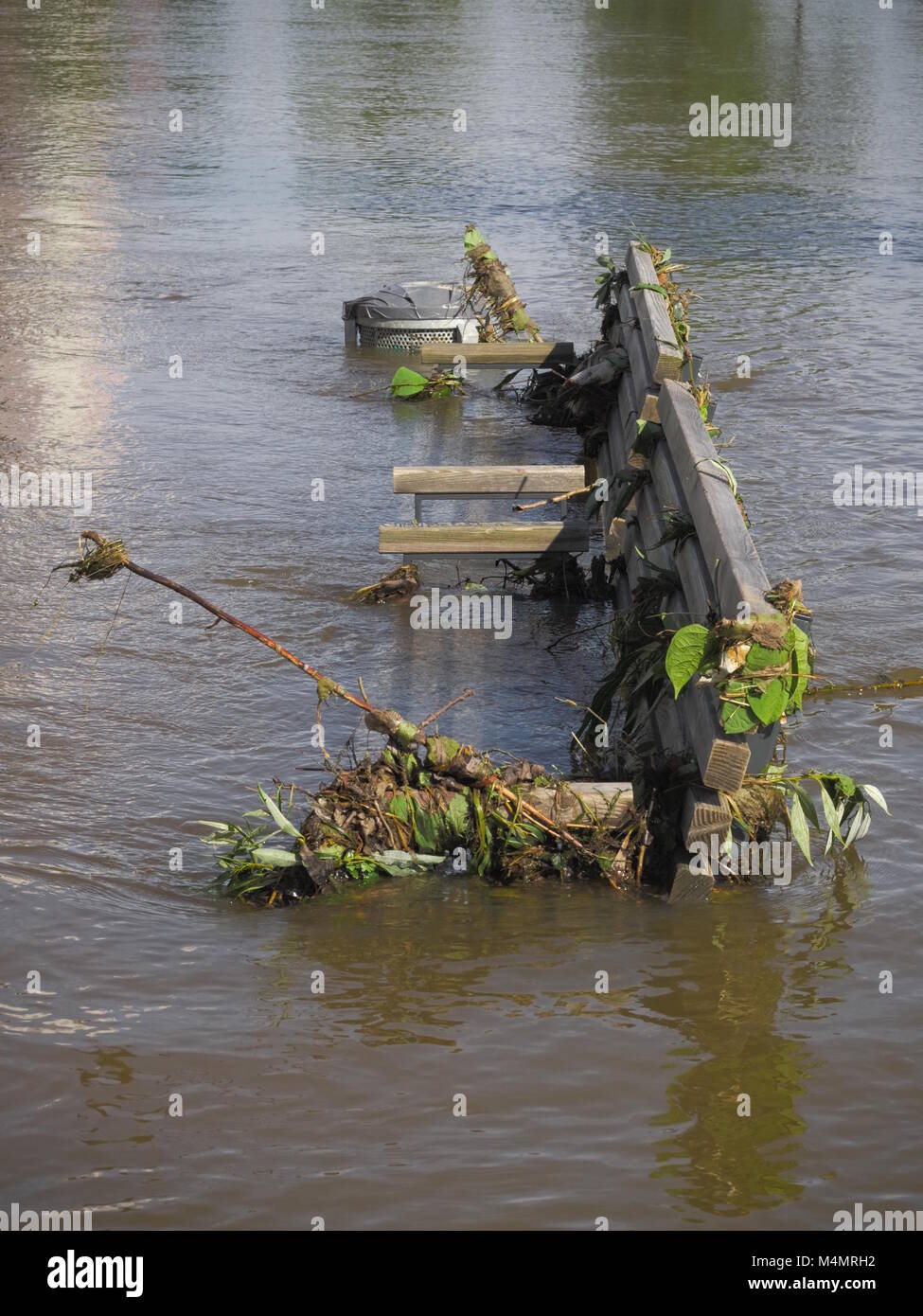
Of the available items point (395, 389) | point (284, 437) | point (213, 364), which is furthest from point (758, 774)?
point (213, 364)

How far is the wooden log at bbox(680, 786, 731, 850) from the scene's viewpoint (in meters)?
5.12

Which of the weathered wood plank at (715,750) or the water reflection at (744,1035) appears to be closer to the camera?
the water reflection at (744,1035)

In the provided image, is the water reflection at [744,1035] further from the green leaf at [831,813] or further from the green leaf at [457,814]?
the green leaf at [457,814]

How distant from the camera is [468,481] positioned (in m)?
8.78

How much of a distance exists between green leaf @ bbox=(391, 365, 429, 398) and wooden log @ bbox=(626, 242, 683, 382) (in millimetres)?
1979

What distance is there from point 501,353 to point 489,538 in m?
4.32

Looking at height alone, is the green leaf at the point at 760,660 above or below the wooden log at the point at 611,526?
below

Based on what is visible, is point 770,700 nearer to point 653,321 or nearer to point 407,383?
point 653,321

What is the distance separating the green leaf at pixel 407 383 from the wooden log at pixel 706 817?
7.53 metres

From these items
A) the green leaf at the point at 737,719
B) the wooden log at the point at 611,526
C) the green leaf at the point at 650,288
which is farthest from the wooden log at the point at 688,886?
the green leaf at the point at 650,288

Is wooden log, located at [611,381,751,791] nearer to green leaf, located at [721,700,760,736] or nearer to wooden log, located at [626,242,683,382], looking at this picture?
green leaf, located at [721,700,760,736]

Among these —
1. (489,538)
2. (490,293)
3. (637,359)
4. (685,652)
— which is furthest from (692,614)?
(490,293)

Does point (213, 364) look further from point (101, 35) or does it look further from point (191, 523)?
point (101, 35)

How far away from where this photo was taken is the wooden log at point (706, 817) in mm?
5117
